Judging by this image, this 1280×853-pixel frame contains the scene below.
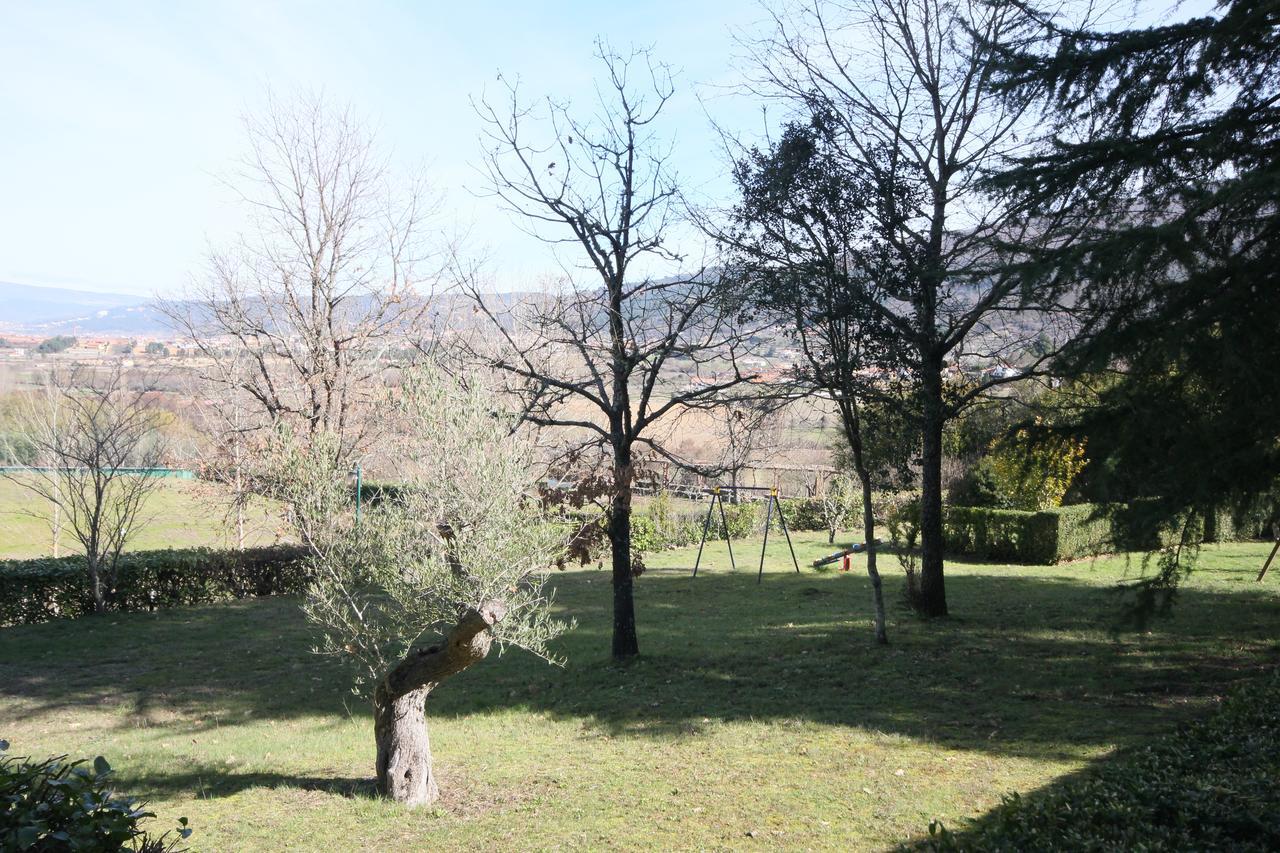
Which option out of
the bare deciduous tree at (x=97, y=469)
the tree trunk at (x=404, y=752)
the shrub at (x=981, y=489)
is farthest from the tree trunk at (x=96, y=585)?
the shrub at (x=981, y=489)

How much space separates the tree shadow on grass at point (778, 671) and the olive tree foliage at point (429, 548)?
6.71 ft

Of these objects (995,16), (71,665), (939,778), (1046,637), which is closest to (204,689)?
(71,665)

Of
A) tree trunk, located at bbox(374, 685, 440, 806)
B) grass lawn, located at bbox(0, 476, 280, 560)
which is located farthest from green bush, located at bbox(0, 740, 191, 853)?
grass lawn, located at bbox(0, 476, 280, 560)

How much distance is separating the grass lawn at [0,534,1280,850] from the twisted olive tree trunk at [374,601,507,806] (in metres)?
0.20

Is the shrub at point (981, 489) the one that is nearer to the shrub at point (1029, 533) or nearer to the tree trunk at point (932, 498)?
the shrub at point (1029, 533)

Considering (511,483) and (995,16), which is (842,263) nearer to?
(995,16)

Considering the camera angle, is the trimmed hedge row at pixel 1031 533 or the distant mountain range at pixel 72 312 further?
the distant mountain range at pixel 72 312

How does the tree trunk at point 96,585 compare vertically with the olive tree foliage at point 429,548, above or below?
below

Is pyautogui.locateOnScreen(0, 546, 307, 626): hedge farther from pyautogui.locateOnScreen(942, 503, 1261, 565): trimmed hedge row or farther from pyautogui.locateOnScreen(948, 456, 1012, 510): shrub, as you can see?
pyautogui.locateOnScreen(948, 456, 1012, 510): shrub

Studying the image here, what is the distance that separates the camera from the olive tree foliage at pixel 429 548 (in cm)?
603

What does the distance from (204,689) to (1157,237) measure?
1000 cm

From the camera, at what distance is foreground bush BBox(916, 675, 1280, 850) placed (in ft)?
9.75

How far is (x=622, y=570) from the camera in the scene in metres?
9.33

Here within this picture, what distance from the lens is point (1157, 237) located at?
16.8 feet
